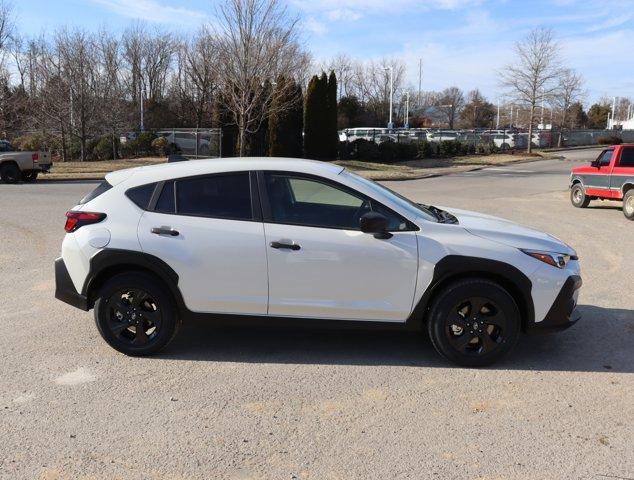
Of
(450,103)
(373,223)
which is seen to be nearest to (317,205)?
(373,223)

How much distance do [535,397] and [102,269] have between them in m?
3.43

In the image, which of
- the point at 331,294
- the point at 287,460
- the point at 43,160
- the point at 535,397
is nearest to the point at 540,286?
the point at 535,397

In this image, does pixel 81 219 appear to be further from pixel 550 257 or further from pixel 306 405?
pixel 550 257

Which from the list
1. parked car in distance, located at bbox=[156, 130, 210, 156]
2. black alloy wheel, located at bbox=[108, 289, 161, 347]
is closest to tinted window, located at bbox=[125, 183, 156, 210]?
black alloy wheel, located at bbox=[108, 289, 161, 347]

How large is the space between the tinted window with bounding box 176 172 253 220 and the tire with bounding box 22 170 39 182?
20.2m

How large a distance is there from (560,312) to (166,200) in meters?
3.29

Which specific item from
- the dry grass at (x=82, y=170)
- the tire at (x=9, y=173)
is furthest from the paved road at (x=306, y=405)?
the dry grass at (x=82, y=170)

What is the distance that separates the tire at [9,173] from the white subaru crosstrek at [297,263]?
19339 mm

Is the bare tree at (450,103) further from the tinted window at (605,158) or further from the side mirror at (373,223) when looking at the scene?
the side mirror at (373,223)

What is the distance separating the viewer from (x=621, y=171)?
47.9 ft

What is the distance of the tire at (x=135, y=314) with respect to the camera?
473 cm

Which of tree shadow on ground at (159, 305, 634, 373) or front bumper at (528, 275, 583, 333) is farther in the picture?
tree shadow on ground at (159, 305, 634, 373)

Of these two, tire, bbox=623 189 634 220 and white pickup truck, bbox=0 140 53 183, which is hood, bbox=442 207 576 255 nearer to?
tire, bbox=623 189 634 220

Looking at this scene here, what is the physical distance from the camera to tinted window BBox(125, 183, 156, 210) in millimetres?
4785
